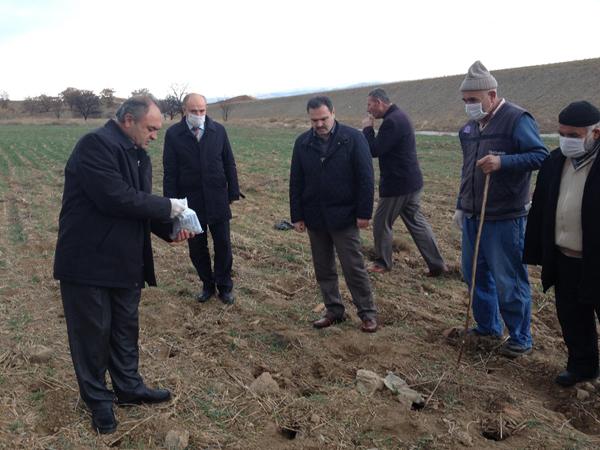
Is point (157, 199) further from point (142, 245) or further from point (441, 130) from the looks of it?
point (441, 130)

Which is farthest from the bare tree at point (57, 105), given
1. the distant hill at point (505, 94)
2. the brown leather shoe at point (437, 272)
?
the brown leather shoe at point (437, 272)

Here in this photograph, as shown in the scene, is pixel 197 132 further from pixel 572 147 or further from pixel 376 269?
pixel 572 147

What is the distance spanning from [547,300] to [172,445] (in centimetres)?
389

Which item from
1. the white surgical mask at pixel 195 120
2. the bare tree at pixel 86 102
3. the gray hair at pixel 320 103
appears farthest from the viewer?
the bare tree at pixel 86 102

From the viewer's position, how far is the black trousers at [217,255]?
559 cm

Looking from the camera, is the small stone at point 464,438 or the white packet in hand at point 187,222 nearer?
the small stone at point 464,438

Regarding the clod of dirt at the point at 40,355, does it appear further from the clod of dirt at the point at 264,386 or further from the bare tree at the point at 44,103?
the bare tree at the point at 44,103

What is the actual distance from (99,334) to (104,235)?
60cm

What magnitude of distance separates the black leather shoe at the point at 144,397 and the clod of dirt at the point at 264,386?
579 millimetres

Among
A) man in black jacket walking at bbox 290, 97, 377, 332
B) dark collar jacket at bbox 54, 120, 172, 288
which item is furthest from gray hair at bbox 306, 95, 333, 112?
dark collar jacket at bbox 54, 120, 172, 288

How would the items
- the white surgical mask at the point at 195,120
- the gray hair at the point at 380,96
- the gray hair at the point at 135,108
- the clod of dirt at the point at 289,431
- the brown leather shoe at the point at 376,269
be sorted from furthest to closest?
the brown leather shoe at the point at 376,269
the gray hair at the point at 380,96
the white surgical mask at the point at 195,120
the clod of dirt at the point at 289,431
the gray hair at the point at 135,108

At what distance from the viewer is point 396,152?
20.0 feet

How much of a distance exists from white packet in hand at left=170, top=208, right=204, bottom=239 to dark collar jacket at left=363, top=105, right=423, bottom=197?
9.13 feet

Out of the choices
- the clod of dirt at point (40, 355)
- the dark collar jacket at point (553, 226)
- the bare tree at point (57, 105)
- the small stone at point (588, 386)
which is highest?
the bare tree at point (57, 105)
